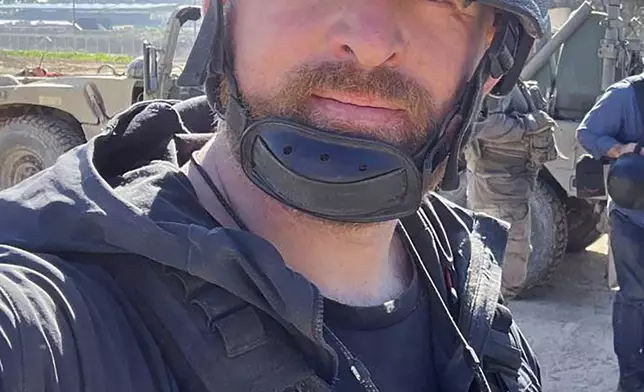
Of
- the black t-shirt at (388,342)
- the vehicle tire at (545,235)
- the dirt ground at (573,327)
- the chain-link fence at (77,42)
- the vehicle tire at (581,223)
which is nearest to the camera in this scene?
the black t-shirt at (388,342)

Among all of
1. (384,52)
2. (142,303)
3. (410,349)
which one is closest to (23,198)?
(142,303)

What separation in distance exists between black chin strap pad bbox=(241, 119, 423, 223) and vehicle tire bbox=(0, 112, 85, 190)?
21.5 ft

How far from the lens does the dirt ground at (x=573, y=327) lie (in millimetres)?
4918

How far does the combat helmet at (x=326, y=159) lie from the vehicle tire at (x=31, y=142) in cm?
646

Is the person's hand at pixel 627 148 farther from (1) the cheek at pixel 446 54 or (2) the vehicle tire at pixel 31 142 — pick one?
(2) the vehicle tire at pixel 31 142

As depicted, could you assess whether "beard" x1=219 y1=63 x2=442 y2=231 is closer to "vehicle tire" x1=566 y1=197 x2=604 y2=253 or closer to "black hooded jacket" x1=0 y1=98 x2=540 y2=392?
"black hooded jacket" x1=0 y1=98 x2=540 y2=392

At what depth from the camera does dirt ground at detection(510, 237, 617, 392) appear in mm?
4918

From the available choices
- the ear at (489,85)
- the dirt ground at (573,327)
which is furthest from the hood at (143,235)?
the dirt ground at (573,327)

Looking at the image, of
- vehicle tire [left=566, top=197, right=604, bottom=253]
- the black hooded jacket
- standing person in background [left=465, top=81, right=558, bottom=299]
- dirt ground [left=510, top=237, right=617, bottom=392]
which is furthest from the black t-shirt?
vehicle tire [left=566, top=197, right=604, bottom=253]

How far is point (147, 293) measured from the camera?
3.62 feet

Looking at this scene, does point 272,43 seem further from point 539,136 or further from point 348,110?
point 539,136

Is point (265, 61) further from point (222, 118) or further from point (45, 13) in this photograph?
point (45, 13)

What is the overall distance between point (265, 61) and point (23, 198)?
35 cm

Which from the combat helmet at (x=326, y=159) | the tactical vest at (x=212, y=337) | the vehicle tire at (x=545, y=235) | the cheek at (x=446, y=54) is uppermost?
the cheek at (x=446, y=54)
